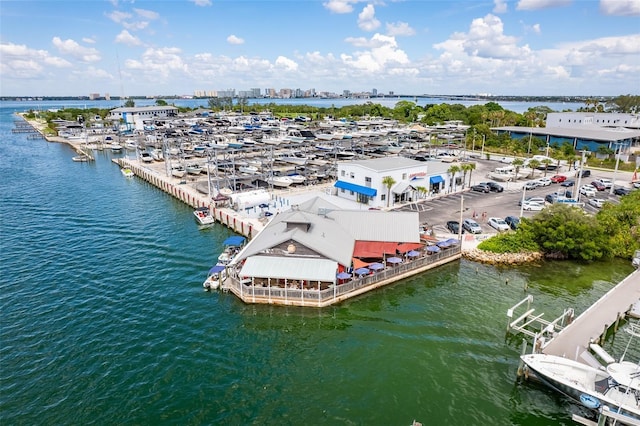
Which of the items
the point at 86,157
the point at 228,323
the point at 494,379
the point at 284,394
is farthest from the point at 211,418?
the point at 86,157

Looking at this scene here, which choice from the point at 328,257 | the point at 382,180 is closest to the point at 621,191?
the point at 382,180

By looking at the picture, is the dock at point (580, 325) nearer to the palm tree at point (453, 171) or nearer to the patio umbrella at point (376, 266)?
the patio umbrella at point (376, 266)

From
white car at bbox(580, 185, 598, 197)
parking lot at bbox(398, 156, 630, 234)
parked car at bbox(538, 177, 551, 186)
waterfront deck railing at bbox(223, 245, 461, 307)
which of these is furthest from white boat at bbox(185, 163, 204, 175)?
white car at bbox(580, 185, 598, 197)

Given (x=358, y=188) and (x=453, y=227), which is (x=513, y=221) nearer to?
(x=453, y=227)

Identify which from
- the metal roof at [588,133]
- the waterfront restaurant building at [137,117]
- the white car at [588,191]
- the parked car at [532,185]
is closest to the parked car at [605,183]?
the white car at [588,191]

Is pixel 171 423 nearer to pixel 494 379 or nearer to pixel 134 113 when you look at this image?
pixel 494 379

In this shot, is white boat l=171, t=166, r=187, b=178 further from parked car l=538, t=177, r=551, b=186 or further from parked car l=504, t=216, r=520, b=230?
parked car l=538, t=177, r=551, b=186
